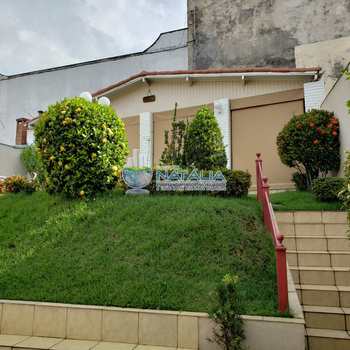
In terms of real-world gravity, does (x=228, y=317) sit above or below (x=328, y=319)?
above

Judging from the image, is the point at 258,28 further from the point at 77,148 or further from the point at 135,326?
the point at 135,326

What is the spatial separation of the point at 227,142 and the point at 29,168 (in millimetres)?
10530

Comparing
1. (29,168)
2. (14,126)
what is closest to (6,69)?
(14,126)

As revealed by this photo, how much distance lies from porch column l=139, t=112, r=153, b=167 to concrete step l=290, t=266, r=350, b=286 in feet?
25.8

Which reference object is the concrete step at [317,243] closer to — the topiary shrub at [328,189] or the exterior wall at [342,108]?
the topiary shrub at [328,189]

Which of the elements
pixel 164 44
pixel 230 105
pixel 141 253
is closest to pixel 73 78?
pixel 164 44

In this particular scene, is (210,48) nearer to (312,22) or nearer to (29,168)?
(312,22)

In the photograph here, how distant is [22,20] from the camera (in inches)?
537

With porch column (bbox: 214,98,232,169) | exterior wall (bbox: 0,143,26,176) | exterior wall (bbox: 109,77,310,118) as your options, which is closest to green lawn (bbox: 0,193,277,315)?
porch column (bbox: 214,98,232,169)

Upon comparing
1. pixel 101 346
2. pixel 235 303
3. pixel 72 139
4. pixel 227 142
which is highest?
pixel 227 142

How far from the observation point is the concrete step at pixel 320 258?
17.9ft

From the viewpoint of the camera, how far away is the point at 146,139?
499 inches

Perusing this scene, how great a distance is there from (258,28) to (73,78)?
11759 millimetres

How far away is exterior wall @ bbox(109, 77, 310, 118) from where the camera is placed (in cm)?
1105
